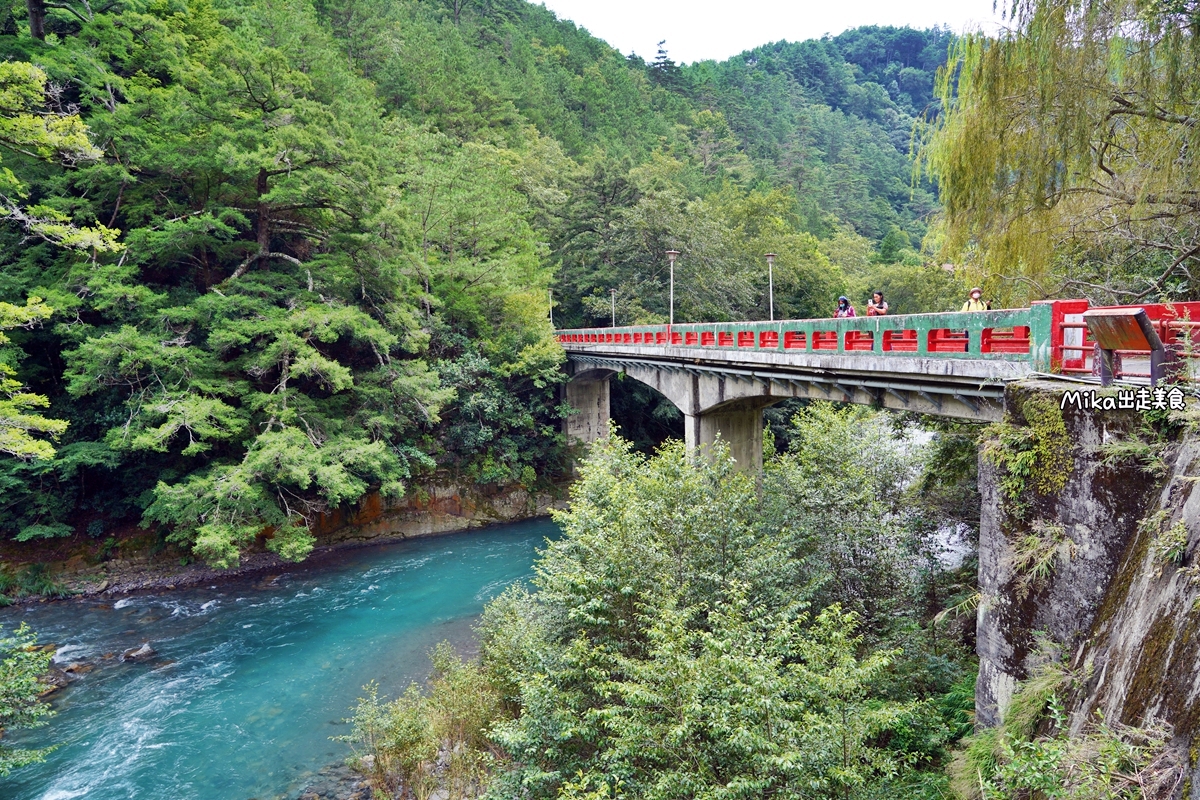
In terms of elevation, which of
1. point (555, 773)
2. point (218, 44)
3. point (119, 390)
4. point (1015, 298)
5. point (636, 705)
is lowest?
point (555, 773)

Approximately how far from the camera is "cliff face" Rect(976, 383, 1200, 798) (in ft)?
14.8

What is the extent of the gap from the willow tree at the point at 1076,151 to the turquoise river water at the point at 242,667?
14.8m

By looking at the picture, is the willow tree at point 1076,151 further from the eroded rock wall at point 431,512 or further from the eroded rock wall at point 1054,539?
the eroded rock wall at point 431,512

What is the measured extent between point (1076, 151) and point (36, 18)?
30032 mm

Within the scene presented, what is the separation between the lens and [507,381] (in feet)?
94.1

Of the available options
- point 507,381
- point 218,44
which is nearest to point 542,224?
point 507,381

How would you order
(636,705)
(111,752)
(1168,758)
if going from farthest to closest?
(111,752)
(636,705)
(1168,758)

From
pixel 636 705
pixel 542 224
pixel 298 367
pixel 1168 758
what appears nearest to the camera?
pixel 1168 758

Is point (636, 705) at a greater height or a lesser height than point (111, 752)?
greater

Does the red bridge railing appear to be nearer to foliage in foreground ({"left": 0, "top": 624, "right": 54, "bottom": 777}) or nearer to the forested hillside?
the forested hillside

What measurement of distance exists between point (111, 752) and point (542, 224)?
1308 inches

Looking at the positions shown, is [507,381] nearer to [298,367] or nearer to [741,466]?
[298,367]

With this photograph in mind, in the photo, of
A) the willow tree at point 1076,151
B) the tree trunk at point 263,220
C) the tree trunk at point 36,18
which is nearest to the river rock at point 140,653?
the tree trunk at point 263,220

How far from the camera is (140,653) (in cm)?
1512
